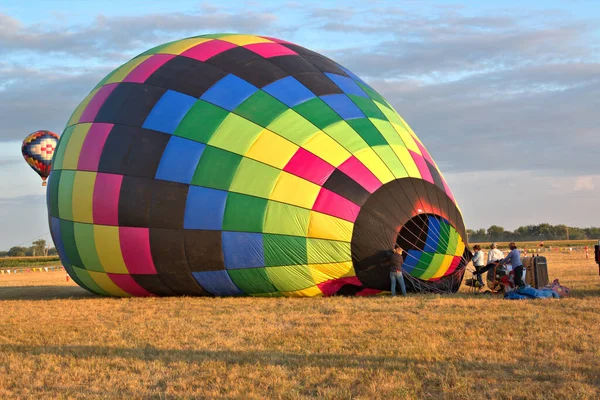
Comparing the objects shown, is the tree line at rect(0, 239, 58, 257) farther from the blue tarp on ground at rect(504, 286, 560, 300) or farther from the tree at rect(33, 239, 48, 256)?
the blue tarp on ground at rect(504, 286, 560, 300)

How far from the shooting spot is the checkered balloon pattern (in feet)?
33.7

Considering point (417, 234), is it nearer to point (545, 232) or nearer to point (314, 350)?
point (314, 350)

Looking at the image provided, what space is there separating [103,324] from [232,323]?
1.71 m

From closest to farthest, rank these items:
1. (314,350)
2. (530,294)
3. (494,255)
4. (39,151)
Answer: (314,350)
(530,294)
(494,255)
(39,151)

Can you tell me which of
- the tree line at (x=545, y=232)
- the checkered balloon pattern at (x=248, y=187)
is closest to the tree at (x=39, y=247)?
the tree line at (x=545, y=232)

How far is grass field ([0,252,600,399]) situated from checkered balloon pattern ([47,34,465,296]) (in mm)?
745

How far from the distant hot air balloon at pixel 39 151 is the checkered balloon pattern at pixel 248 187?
21400 millimetres

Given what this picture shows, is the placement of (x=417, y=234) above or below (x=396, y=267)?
above

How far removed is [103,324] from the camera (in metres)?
8.65

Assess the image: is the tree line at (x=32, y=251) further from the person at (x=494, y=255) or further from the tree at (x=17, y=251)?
the person at (x=494, y=255)

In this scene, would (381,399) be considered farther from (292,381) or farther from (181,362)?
(181,362)

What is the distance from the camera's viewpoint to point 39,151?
1253 inches

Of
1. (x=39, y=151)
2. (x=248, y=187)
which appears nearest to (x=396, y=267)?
(x=248, y=187)

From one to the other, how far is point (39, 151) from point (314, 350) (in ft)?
93.4
